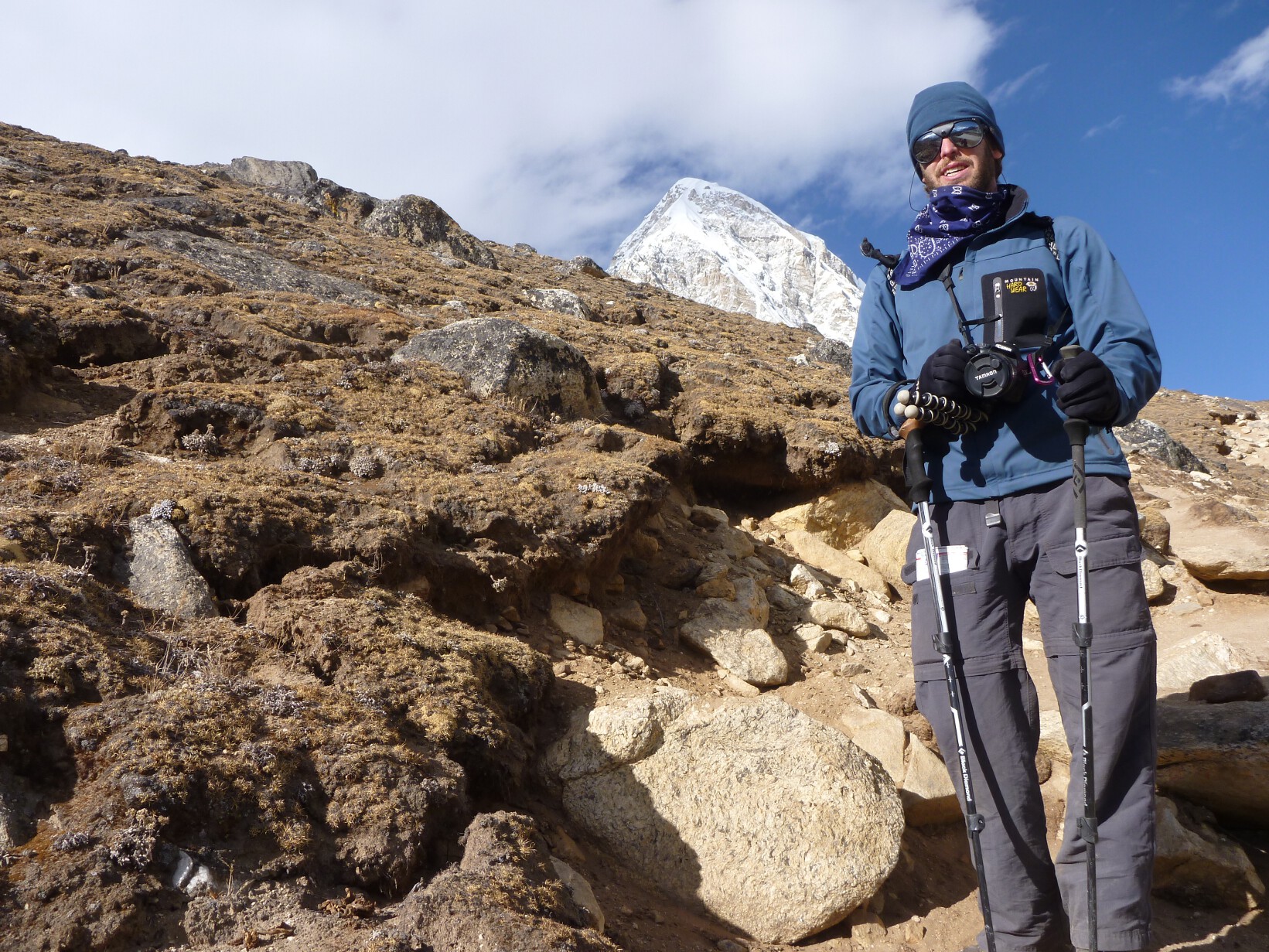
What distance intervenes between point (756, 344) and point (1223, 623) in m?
13.6

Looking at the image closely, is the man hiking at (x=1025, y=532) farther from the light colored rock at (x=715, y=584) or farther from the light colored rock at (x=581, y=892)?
the light colored rock at (x=715, y=584)

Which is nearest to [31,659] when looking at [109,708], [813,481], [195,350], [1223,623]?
[109,708]

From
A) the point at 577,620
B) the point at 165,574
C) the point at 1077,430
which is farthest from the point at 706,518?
the point at 1077,430

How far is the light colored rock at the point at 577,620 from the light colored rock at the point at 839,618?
86.0 inches

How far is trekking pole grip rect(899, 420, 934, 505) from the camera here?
121 inches

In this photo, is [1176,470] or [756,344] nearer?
[1176,470]

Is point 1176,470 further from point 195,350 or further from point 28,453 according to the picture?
point 28,453

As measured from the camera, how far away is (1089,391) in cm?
274

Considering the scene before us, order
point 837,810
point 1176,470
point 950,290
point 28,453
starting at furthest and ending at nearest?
point 1176,470 → point 28,453 → point 837,810 → point 950,290

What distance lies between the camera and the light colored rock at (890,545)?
8.52 metres

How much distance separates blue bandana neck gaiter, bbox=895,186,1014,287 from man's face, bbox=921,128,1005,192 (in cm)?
8

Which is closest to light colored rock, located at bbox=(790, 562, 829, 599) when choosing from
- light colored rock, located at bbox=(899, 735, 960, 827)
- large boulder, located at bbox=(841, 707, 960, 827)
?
large boulder, located at bbox=(841, 707, 960, 827)

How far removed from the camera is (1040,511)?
2959 mm

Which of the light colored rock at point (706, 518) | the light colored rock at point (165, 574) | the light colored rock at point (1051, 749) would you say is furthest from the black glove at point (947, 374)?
the light colored rock at point (706, 518)
